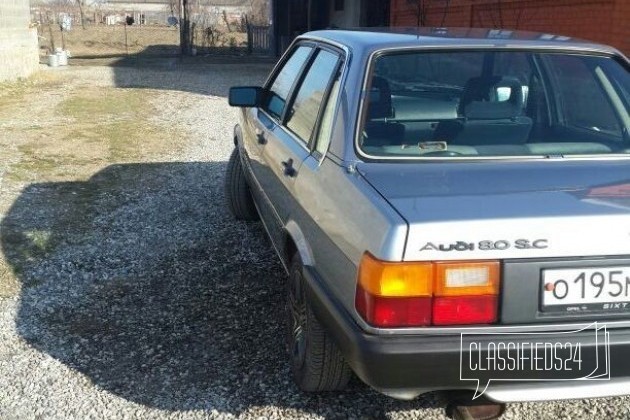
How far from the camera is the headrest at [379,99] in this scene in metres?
3.08

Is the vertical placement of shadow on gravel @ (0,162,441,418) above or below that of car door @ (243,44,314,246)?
below

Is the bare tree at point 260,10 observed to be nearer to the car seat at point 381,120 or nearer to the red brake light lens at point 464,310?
the car seat at point 381,120

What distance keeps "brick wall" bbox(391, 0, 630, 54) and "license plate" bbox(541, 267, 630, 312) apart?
24.3 ft

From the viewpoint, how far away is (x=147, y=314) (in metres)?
4.02

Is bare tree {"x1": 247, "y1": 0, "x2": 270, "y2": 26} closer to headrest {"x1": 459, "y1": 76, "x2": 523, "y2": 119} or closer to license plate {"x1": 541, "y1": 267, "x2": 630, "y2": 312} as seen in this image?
headrest {"x1": 459, "y1": 76, "x2": 523, "y2": 119}

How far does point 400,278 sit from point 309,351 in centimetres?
84

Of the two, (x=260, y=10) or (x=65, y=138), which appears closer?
(x=65, y=138)

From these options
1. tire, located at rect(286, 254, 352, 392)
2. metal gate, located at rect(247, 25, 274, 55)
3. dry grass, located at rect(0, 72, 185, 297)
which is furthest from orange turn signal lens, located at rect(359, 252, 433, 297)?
metal gate, located at rect(247, 25, 274, 55)

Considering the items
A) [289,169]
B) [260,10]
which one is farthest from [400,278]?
[260,10]

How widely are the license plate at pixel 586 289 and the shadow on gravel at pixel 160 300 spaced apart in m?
1.08

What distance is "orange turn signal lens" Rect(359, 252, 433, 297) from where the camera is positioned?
2.20 meters

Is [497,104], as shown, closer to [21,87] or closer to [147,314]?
[147,314]

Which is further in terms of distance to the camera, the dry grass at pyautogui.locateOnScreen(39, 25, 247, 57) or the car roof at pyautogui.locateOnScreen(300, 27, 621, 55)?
the dry grass at pyautogui.locateOnScreen(39, 25, 247, 57)

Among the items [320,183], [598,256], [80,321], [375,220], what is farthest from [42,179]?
[598,256]
